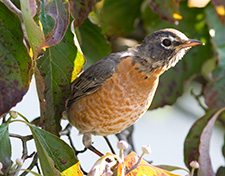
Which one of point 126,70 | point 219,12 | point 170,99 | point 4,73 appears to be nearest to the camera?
point 4,73

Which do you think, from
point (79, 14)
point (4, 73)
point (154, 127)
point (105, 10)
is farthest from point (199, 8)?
point (154, 127)

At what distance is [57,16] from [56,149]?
471 mm

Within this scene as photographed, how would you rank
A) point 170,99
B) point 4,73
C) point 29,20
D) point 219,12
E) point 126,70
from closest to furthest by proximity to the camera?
point 29,20 < point 4,73 < point 126,70 < point 219,12 < point 170,99

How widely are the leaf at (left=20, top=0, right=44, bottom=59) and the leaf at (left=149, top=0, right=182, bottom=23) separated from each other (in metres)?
0.97

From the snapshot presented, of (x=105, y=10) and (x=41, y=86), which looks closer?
(x=41, y=86)

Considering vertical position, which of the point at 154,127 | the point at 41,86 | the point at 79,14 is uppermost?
the point at 79,14

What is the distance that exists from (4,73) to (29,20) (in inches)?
10.1

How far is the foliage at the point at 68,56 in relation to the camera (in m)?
1.42

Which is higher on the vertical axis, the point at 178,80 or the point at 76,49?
the point at 76,49

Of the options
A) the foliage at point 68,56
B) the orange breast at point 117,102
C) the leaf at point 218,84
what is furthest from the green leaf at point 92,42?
the leaf at point 218,84

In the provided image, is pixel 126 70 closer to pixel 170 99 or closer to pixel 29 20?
pixel 170 99

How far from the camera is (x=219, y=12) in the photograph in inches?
92.9

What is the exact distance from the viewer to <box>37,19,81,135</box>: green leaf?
65.4 inches

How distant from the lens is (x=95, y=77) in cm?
217
